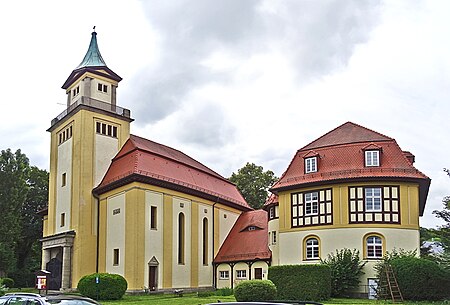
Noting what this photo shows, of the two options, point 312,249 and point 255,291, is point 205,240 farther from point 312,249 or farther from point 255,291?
point 255,291

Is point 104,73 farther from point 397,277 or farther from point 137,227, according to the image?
point 397,277

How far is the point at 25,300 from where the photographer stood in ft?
46.5

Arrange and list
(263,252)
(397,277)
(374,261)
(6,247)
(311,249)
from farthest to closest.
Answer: (6,247)
(263,252)
(311,249)
(374,261)
(397,277)

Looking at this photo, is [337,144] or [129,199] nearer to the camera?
[337,144]

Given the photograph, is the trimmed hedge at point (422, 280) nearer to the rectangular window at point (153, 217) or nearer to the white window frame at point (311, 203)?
the white window frame at point (311, 203)

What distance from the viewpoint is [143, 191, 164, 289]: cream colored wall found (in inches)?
1722

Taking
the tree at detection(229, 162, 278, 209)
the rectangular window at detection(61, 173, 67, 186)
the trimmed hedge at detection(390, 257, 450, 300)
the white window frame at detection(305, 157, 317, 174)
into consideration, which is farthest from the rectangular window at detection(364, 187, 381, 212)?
the tree at detection(229, 162, 278, 209)

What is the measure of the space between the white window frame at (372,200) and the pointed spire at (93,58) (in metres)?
27.7

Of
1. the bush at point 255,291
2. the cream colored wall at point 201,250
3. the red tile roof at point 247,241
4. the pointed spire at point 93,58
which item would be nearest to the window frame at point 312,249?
the red tile roof at point 247,241

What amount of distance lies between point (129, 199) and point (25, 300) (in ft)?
98.1

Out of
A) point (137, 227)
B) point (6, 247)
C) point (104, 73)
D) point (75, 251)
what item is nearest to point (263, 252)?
point (137, 227)

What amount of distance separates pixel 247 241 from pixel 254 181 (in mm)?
20714

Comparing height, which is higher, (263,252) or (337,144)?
(337,144)

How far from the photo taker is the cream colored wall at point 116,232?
43938mm
